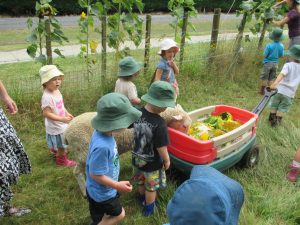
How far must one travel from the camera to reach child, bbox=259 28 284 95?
264 inches

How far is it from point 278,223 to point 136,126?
5.40ft

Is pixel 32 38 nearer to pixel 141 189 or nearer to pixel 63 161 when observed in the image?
pixel 63 161

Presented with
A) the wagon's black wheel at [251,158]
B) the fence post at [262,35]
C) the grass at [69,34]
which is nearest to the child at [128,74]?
the wagon's black wheel at [251,158]

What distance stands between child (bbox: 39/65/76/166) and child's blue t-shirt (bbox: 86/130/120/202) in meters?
1.18

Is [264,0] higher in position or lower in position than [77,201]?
higher

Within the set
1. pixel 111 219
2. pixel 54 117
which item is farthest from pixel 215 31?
pixel 111 219

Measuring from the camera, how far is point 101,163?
2459mm

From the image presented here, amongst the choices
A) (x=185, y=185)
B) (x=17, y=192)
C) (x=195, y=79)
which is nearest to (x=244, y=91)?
(x=195, y=79)

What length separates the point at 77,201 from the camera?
11.6ft

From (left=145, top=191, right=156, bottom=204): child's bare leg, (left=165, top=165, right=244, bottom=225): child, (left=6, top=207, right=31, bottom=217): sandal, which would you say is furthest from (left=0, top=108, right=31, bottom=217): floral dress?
(left=165, top=165, right=244, bottom=225): child

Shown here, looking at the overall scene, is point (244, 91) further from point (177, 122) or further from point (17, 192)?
point (17, 192)

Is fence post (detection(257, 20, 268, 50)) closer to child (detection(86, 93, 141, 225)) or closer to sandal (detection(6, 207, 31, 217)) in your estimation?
child (detection(86, 93, 141, 225))

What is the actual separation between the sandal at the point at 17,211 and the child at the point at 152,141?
1.18 metres

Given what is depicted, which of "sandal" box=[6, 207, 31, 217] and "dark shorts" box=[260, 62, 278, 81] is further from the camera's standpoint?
"dark shorts" box=[260, 62, 278, 81]
